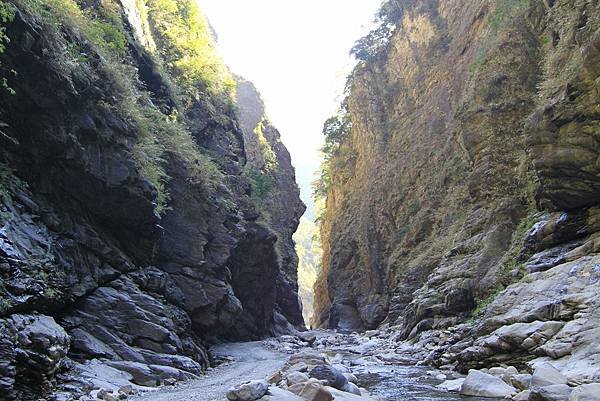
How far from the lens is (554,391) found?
5.77 metres

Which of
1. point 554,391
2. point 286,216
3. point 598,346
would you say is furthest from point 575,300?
point 286,216

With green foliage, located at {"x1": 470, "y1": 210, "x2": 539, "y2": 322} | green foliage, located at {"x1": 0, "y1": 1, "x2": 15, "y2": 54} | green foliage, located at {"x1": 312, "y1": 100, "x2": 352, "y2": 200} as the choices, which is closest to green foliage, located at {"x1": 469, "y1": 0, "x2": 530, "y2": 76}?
green foliage, located at {"x1": 470, "y1": 210, "x2": 539, "y2": 322}

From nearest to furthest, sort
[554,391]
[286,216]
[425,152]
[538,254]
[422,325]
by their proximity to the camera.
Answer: [554,391]
[538,254]
[422,325]
[425,152]
[286,216]

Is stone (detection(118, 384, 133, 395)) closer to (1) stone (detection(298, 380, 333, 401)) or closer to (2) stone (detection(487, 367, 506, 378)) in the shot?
(1) stone (detection(298, 380, 333, 401))

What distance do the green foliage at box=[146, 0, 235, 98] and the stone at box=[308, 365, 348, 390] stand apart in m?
20.5

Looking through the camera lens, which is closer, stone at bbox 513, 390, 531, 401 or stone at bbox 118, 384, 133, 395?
stone at bbox 513, 390, 531, 401

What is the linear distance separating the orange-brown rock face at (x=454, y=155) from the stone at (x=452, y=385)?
501cm

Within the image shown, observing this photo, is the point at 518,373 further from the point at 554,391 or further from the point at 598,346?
the point at 554,391

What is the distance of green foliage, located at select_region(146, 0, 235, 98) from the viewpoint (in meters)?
26.6

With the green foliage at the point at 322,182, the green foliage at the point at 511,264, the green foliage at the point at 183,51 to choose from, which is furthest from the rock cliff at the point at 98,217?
the green foliage at the point at 322,182

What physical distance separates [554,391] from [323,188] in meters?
50.1

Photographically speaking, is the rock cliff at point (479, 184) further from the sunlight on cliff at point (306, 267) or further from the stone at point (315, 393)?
the sunlight on cliff at point (306, 267)

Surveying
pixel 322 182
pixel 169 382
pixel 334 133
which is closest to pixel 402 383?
pixel 169 382

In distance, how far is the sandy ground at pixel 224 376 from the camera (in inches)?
345
